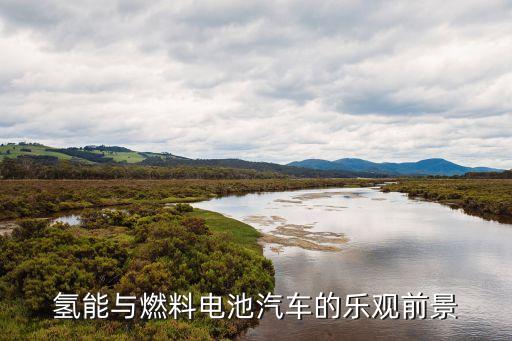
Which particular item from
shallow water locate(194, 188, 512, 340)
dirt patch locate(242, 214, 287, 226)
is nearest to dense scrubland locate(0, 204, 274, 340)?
shallow water locate(194, 188, 512, 340)

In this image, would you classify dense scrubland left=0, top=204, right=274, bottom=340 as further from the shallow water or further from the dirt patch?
the dirt patch

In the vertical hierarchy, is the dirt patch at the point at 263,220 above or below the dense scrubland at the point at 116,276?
below

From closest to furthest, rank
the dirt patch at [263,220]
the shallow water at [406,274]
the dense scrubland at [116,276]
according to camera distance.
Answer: the dense scrubland at [116,276]
the shallow water at [406,274]
the dirt patch at [263,220]

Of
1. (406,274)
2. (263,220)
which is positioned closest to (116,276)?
(406,274)

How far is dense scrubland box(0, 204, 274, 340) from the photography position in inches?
501

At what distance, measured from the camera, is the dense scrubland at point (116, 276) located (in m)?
12.7

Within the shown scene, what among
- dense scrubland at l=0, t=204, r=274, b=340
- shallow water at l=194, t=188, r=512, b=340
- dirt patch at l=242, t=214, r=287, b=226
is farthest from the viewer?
dirt patch at l=242, t=214, r=287, b=226

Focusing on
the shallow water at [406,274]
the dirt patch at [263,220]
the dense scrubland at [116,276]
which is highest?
the dense scrubland at [116,276]

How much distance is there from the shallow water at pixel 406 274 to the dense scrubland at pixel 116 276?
90.2 inches

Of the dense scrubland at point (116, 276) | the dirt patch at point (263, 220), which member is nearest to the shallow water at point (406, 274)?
the dirt patch at point (263, 220)

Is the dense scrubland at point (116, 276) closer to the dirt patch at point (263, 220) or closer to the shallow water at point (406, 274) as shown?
the shallow water at point (406, 274)

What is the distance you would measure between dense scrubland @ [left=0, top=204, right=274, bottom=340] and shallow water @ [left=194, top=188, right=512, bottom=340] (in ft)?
7.52

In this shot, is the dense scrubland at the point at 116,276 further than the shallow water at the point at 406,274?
No

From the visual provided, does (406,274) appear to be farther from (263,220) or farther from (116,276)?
(263,220)
